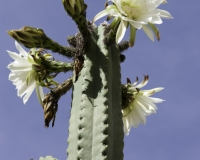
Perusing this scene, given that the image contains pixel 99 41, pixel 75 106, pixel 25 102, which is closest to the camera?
pixel 75 106

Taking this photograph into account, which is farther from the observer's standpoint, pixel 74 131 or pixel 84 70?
pixel 84 70

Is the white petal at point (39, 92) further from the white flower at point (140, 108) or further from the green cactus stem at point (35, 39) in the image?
the white flower at point (140, 108)

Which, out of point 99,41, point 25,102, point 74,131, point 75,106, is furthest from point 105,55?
point 25,102

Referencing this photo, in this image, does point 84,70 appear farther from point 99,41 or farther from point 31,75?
point 31,75

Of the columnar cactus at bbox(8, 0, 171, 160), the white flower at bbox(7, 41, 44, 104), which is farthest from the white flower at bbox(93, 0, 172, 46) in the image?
the white flower at bbox(7, 41, 44, 104)

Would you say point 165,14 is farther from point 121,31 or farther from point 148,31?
point 121,31

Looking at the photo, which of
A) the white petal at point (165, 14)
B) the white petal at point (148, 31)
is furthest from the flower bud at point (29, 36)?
the white petal at point (165, 14)

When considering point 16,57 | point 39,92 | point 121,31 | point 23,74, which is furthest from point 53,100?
point 121,31

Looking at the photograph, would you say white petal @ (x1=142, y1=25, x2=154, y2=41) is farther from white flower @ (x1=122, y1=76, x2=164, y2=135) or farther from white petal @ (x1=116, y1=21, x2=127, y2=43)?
white flower @ (x1=122, y1=76, x2=164, y2=135)
